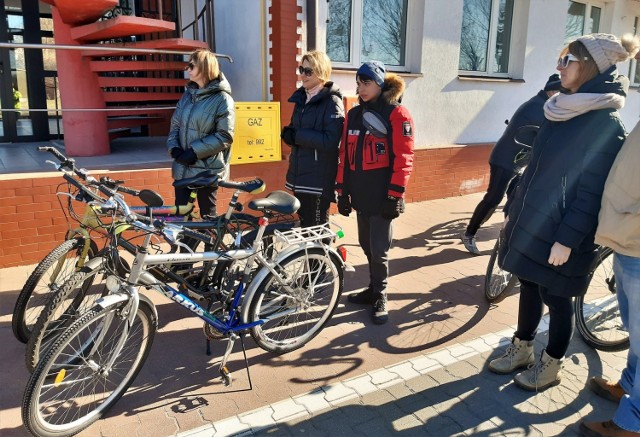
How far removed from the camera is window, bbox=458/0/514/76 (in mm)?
8281

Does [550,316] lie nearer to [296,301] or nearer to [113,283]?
[296,301]

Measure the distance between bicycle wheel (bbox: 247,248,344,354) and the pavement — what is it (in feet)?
0.41

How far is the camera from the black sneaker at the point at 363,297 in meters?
4.19

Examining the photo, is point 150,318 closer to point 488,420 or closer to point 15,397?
point 15,397

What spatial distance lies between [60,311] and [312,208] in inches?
73.1

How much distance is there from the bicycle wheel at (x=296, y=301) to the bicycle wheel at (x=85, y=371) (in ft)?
2.30

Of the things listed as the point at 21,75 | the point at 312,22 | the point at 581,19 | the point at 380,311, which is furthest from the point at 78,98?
the point at 581,19

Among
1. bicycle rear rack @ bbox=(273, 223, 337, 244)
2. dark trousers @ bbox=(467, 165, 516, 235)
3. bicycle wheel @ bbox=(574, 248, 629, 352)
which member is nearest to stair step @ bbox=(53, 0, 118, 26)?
bicycle rear rack @ bbox=(273, 223, 337, 244)

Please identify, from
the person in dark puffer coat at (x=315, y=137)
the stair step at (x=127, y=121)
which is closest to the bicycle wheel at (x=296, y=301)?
the person in dark puffer coat at (x=315, y=137)

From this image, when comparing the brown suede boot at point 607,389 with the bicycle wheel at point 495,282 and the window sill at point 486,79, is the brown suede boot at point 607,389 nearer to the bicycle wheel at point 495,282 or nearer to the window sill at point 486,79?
the bicycle wheel at point 495,282

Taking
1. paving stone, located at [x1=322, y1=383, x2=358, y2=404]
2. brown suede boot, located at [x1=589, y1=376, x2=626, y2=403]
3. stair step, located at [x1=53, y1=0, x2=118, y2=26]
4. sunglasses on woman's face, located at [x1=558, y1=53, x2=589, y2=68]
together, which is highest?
stair step, located at [x1=53, y1=0, x2=118, y2=26]

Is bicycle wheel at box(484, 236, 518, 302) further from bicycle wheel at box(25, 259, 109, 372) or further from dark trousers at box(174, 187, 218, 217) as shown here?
bicycle wheel at box(25, 259, 109, 372)

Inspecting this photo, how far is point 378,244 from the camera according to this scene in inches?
150

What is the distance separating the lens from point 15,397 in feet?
9.33
